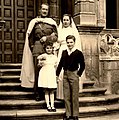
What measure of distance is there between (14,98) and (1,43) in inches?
158

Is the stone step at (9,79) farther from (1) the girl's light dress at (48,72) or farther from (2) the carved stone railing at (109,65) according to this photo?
(2) the carved stone railing at (109,65)

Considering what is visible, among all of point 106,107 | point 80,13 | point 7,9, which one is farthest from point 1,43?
point 106,107

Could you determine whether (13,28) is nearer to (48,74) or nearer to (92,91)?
(92,91)

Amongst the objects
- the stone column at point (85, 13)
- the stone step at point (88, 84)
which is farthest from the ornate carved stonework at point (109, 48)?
the stone step at point (88, 84)

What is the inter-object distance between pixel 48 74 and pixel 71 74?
79 centimetres

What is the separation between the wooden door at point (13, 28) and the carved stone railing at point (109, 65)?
11.0ft

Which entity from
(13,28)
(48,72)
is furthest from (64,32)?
(13,28)

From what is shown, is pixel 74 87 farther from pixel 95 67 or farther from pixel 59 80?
pixel 95 67

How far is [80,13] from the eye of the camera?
8.42m

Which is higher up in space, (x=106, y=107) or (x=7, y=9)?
(x=7, y=9)

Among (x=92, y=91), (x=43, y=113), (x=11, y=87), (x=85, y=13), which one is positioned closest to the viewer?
(x=43, y=113)

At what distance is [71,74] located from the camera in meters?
5.81

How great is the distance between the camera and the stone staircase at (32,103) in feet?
20.5

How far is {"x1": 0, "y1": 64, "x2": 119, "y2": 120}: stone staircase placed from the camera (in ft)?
20.5
